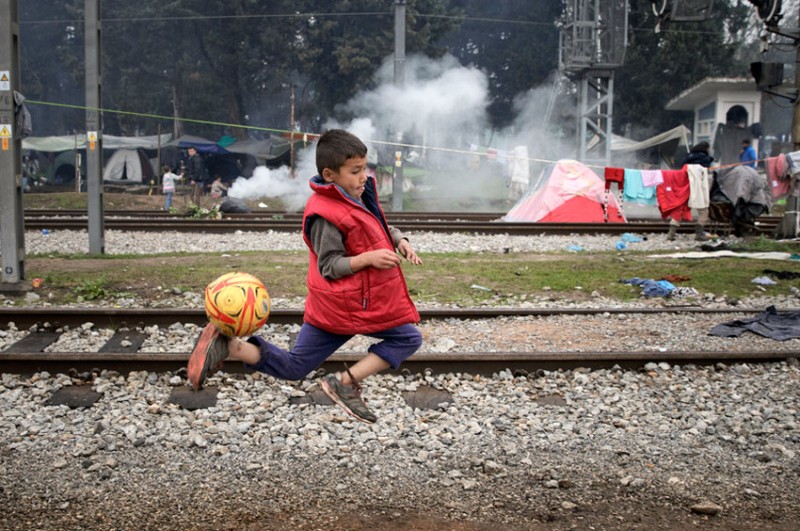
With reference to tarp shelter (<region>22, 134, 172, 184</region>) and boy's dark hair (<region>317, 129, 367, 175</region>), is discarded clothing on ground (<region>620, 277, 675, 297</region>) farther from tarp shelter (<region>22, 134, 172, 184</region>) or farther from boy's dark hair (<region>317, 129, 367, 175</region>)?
tarp shelter (<region>22, 134, 172, 184</region>)

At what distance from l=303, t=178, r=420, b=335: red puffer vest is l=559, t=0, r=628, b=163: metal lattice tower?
25811 mm

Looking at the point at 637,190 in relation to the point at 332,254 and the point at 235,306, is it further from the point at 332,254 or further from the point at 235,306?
the point at 235,306

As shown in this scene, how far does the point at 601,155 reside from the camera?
31.2 meters

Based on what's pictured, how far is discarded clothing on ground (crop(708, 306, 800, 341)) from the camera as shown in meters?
8.09

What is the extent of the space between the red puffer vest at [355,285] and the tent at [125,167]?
125 feet

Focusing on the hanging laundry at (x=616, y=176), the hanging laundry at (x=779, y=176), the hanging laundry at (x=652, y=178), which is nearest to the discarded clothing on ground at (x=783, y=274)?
the hanging laundry at (x=779, y=176)

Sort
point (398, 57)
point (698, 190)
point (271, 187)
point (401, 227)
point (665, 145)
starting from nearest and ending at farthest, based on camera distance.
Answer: point (698, 190)
point (401, 227)
point (398, 57)
point (271, 187)
point (665, 145)

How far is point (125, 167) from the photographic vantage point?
40906 millimetres

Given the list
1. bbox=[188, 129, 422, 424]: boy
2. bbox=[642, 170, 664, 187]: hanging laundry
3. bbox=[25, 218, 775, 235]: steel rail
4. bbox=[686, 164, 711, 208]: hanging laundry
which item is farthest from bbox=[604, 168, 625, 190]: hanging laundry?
bbox=[188, 129, 422, 424]: boy

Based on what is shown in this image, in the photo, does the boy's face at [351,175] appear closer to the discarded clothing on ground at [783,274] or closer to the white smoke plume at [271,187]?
the discarded clothing on ground at [783,274]

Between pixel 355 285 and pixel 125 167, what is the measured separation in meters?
39.3

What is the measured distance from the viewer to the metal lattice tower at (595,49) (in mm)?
29062

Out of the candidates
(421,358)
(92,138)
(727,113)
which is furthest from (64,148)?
(421,358)

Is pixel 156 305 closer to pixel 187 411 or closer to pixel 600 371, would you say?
pixel 187 411
